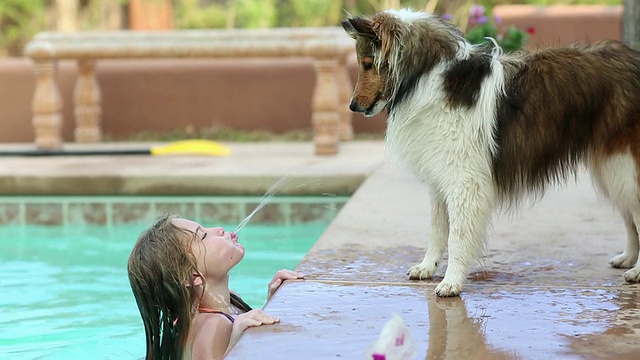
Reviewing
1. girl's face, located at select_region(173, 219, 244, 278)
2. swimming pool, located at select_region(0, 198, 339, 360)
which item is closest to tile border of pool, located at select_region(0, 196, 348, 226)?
swimming pool, located at select_region(0, 198, 339, 360)

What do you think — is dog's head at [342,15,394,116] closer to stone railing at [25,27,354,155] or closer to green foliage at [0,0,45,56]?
stone railing at [25,27,354,155]

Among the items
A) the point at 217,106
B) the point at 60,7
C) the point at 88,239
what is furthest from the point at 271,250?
the point at 60,7

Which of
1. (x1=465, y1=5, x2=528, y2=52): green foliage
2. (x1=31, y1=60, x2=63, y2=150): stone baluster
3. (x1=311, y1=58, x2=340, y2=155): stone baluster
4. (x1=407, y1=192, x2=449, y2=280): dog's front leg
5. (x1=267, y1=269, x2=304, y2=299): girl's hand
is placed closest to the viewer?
(x1=267, y1=269, x2=304, y2=299): girl's hand

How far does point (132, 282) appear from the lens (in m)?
3.61

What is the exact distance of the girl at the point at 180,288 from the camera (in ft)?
11.7

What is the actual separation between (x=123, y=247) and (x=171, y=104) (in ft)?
11.4

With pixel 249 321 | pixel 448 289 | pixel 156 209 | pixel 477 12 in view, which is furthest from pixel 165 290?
pixel 477 12

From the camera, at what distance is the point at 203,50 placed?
26.8ft

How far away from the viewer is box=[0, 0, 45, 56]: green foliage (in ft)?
51.7

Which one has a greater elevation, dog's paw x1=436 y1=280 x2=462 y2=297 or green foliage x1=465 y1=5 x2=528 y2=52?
green foliage x1=465 y1=5 x2=528 y2=52

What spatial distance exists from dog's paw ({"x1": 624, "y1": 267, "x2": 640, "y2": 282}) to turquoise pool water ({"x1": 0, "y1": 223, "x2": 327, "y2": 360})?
217 centimetres

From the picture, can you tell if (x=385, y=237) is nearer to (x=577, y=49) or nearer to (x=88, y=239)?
(x=577, y=49)

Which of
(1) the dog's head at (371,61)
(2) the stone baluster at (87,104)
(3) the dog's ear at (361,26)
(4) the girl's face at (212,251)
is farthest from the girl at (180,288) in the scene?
(2) the stone baluster at (87,104)

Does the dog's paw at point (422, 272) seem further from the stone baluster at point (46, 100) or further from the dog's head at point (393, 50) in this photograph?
the stone baluster at point (46, 100)
